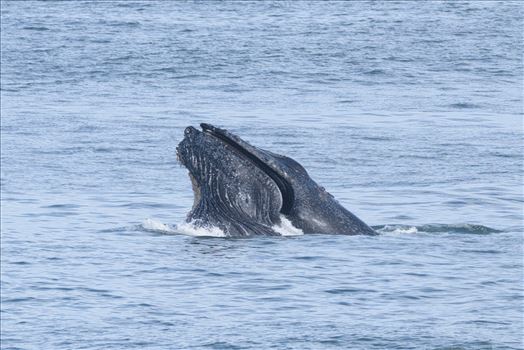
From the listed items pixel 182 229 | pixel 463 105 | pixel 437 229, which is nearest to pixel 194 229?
pixel 182 229

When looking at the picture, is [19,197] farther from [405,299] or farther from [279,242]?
[405,299]

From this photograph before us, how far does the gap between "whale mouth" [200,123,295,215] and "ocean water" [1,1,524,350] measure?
0.39 meters

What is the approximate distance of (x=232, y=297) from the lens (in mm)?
16391

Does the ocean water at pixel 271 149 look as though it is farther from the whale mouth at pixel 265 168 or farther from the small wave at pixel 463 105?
the whale mouth at pixel 265 168

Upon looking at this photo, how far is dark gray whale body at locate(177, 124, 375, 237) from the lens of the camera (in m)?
18.8

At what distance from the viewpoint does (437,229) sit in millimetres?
20547

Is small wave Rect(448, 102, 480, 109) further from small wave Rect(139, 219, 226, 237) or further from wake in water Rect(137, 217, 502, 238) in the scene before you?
small wave Rect(139, 219, 226, 237)

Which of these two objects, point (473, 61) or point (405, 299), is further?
point (473, 61)

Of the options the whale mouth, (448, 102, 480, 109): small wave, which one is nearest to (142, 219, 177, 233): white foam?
the whale mouth

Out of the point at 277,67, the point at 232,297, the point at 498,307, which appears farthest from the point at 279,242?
the point at 277,67

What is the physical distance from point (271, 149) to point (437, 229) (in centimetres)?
855

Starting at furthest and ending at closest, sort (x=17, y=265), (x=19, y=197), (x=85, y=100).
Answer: (x=85, y=100) → (x=19, y=197) → (x=17, y=265)

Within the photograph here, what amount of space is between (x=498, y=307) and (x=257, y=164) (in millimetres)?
4211

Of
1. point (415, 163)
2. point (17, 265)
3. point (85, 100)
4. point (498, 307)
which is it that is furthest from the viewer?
point (85, 100)
